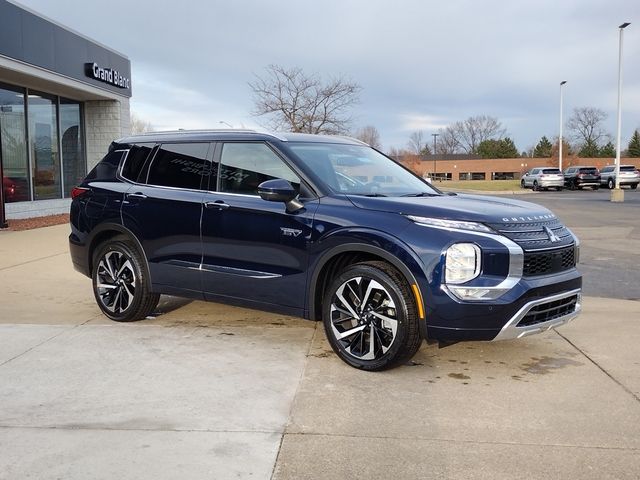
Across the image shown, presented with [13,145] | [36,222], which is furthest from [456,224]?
[13,145]

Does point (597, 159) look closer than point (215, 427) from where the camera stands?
No

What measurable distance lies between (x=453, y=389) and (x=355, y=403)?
773 mm

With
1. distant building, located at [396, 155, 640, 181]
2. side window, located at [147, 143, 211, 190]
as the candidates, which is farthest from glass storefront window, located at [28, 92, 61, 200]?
distant building, located at [396, 155, 640, 181]

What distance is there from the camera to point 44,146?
18.6m

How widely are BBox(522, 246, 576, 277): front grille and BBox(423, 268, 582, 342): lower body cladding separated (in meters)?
0.06

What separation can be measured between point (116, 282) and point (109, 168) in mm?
1223

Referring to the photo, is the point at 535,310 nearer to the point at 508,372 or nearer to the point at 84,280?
the point at 508,372

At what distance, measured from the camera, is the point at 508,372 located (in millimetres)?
4730

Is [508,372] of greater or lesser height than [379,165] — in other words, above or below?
below

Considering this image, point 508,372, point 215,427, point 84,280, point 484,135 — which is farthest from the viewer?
point 484,135

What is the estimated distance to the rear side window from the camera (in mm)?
6379

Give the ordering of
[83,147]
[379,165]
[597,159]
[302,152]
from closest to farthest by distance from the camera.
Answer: [302,152], [379,165], [83,147], [597,159]

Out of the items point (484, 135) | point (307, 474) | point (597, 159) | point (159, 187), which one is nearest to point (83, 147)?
point (159, 187)

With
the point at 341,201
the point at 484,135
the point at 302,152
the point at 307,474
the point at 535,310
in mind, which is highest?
the point at 484,135
